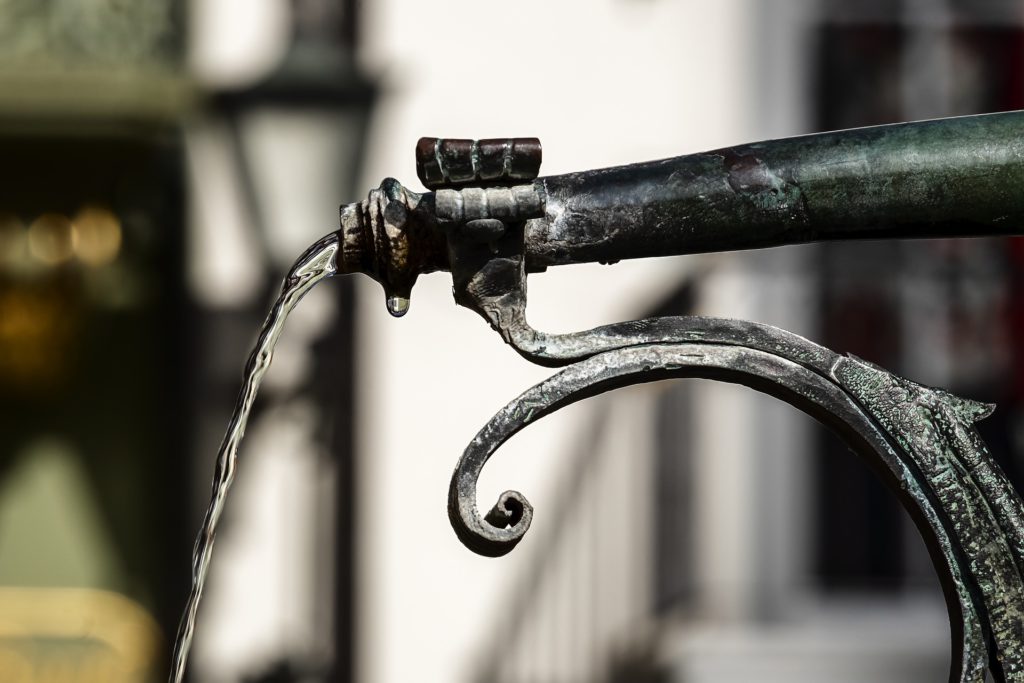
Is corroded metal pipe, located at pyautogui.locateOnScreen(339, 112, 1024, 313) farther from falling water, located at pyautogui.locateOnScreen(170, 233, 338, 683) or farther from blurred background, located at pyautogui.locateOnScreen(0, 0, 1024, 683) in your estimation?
blurred background, located at pyautogui.locateOnScreen(0, 0, 1024, 683)

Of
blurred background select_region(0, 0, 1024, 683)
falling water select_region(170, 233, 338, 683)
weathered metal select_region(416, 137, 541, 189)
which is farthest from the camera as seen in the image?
blurred background select_region(0, 0, 1024, 683)

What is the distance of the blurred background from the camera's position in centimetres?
417

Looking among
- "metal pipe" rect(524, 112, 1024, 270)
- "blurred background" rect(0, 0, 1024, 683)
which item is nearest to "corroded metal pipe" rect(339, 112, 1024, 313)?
"metal pipe" rect(524, 112, 1024, 270)

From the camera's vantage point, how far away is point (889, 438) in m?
0.89

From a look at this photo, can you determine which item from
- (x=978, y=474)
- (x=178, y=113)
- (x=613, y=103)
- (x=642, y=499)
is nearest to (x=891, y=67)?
(x=613, y=103)

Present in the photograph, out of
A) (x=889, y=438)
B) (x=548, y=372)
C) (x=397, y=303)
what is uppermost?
(x=548, y=372)

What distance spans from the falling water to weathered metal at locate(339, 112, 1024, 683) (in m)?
0.11

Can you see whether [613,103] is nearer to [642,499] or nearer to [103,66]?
[642,499]

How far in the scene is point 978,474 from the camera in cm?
89

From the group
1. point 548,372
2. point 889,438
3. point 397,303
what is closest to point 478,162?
point 397,303

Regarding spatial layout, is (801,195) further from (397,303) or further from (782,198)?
(397,303)

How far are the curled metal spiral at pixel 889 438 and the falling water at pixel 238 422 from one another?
211 mm

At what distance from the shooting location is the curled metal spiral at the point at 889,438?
0.88 meters

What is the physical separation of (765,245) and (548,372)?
10.5 ft
